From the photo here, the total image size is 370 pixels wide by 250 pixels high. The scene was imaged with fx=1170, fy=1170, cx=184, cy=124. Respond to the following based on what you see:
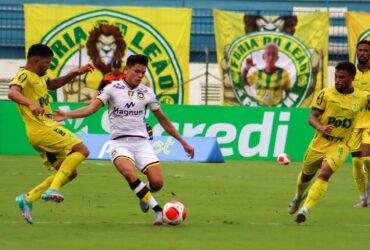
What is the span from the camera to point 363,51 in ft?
54.0

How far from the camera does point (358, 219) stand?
563 inches

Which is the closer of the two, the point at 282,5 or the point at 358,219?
the point at 358,219

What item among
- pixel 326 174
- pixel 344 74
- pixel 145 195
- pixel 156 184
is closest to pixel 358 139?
pixel 344 74

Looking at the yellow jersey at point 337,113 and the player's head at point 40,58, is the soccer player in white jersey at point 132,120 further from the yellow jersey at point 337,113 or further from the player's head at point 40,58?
the yellow jersey at point 337,113

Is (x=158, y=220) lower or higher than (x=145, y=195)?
lower

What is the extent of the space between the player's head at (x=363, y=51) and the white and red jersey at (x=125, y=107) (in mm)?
4016

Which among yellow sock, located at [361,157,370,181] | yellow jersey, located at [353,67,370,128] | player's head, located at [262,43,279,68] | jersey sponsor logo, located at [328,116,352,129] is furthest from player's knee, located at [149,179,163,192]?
player's head, located at [262,43,279,68]

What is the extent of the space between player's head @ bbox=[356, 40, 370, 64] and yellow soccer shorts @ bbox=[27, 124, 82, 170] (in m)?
4.86

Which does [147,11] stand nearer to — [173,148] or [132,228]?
[173,148]

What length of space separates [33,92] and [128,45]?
15.6 meters

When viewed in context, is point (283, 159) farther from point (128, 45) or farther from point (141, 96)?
point (141, 96)

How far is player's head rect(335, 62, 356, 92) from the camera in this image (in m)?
13.9

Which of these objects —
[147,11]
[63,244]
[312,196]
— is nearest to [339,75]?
[312,196]

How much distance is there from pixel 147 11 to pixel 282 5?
7844 mm
